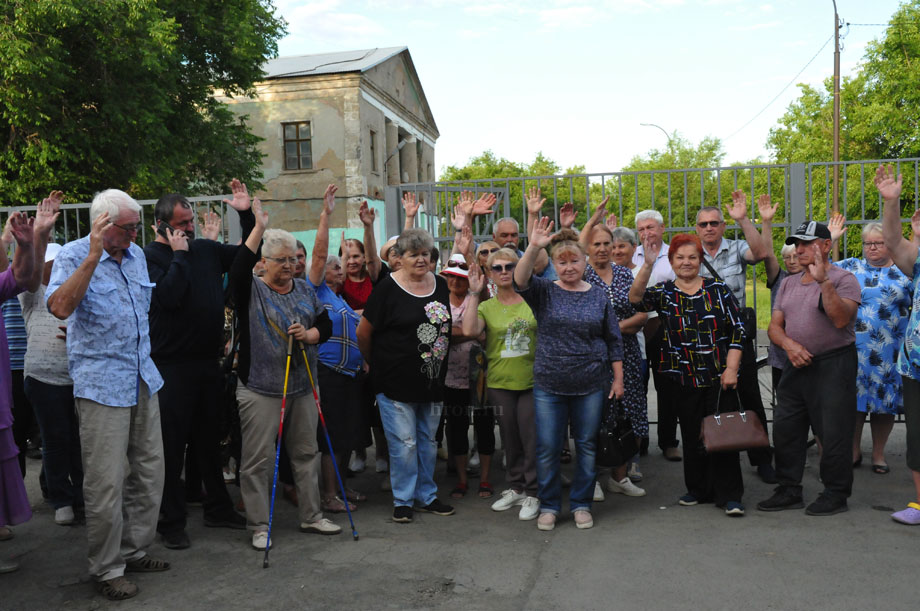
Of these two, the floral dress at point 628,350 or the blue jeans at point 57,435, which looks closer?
the blue jeans at point 57,435

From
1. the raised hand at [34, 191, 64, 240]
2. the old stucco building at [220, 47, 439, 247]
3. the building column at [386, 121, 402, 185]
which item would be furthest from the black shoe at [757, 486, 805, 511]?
the building column at [386, 121, 402, 185]

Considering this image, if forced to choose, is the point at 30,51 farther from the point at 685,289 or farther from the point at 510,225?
the point at 685,289

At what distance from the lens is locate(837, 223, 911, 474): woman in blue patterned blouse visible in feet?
20.0

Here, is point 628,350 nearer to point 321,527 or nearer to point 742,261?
point 742,261

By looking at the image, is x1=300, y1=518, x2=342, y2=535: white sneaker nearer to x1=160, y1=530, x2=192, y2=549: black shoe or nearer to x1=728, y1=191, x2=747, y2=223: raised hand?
x1=160, y1=530, x2=192, y2=549: black shoe

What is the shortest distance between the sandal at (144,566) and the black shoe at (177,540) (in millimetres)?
328

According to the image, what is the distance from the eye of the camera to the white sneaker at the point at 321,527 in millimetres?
5078

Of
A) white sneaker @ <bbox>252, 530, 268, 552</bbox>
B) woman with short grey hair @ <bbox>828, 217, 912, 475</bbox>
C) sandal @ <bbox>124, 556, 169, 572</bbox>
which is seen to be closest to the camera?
sandal @ <bbox>124, 556, 169, 572</bbox>

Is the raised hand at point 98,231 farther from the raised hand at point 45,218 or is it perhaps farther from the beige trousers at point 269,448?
the beige trousers at point 269,448

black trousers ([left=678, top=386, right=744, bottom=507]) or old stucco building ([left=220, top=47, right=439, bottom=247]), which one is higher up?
old stucco building ([left=220, top=47, right=439, bottom=247])

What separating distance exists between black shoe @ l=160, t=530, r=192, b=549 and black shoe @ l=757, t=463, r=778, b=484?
164 inches

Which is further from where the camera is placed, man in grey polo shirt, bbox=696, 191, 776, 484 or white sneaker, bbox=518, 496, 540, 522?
man in grey polo shirt, bbox=696, 191, 776, 484

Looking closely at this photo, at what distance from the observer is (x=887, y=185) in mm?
5082

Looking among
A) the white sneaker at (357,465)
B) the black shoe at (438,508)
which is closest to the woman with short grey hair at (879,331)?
the black shoe at (438,508)
